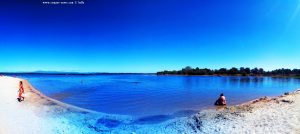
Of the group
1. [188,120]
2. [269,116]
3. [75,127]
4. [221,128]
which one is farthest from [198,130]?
[75,127]

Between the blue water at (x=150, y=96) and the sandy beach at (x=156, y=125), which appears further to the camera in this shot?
the blue water at (x=150, y=96)

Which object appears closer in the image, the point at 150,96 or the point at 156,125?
the point at 156,125

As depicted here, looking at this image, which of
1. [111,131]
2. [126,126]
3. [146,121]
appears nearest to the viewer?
[111,131]

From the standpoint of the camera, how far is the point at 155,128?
37.1 feet

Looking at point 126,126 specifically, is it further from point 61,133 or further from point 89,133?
point 61,133

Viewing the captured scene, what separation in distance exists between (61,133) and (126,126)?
3218 mm

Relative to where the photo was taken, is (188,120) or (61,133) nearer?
(61,133)

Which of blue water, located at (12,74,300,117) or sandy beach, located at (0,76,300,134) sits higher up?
sandy beach, located at (0,76,300,134)

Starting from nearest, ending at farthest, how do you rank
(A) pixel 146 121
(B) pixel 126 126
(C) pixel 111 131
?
1. (C) pixel 111 131
2. (B) pixel 126 126
3. (A) pixel 146 121

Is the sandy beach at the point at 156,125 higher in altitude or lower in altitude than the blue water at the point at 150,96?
higher

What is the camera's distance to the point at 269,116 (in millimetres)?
11148

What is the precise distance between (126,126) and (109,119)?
2.12m

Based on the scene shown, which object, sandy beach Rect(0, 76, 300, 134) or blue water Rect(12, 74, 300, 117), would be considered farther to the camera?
blue water Rect(12, 74, 300, 117)

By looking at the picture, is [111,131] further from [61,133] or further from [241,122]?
[241,122]
